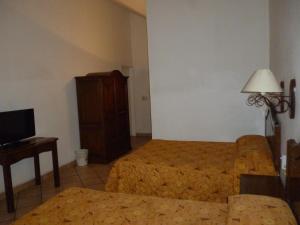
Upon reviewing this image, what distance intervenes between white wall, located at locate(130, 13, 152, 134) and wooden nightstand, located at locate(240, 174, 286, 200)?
18.3 ft

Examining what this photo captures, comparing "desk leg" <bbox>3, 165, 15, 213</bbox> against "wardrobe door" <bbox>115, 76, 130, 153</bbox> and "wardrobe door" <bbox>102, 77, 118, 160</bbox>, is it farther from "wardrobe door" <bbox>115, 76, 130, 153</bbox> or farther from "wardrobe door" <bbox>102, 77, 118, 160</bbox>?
"wardrobe door" <bbox>115, 76, 130, 153</bbox>

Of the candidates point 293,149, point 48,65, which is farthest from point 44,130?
point 293,149

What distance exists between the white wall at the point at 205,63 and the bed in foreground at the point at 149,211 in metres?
2.15

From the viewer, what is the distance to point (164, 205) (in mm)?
2037

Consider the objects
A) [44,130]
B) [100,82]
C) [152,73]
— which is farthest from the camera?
[100,82]

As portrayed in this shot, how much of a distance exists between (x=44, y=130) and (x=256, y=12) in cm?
364

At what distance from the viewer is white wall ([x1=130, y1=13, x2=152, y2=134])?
7.64 meters

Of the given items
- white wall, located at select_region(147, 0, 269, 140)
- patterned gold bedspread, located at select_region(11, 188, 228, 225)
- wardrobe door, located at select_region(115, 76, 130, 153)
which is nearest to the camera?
patterned gold bedspread, located at select_region(11, 188, 228, 225)

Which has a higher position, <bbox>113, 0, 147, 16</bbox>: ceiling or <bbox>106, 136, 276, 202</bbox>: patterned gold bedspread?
<bbox>113, 0, 147, 16</bbox>: ceiling

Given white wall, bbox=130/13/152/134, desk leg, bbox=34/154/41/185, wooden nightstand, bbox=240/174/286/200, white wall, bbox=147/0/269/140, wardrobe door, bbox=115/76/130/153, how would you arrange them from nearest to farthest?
wooden nightstand, bbox=240/174/286/200 → white wall, bbox=147/0/269/140 → desk leg, bbox=34/154/41/185 → wardrobe door, bbox=115/76/130/153 → white wall, bbox=130/13/152/134

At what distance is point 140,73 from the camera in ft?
25.3

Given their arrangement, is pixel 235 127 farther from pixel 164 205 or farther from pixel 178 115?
pixel 164 205

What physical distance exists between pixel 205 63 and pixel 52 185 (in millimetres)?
2922

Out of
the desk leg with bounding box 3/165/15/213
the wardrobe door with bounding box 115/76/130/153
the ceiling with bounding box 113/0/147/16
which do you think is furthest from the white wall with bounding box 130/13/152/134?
the desk leg with bounding box 3/165/15/213
